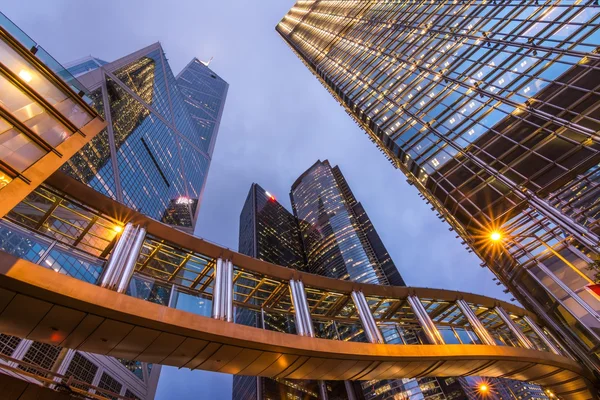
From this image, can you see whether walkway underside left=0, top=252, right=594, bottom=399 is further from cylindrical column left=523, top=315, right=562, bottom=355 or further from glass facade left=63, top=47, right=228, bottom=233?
glass facade left=63, top=47, right=228, bottom=233

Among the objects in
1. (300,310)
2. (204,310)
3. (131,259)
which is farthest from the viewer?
(300,310)

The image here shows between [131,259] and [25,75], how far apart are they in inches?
290

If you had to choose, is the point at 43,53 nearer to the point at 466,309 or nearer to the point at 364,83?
the point at 466,309

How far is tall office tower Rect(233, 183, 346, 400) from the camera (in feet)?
289

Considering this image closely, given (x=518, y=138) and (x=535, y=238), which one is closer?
(x=535, y=238)

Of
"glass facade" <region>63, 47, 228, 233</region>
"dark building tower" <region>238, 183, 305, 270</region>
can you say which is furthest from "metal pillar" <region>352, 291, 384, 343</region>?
"dark building tower" <region>238, 183, 305, 270</region>

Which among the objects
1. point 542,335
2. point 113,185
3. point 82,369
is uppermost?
point 113,185

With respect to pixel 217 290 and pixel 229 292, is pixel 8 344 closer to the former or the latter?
pixel 217 290

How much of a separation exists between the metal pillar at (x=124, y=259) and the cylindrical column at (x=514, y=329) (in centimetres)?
2050

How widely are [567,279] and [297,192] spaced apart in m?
161

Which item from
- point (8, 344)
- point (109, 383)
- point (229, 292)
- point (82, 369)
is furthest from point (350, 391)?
point (229, 292)

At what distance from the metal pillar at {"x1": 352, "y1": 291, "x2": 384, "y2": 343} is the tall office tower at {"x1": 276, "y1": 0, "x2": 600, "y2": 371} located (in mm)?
8204

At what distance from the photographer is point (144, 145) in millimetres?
83812

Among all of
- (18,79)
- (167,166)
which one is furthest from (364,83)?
(167,166)
